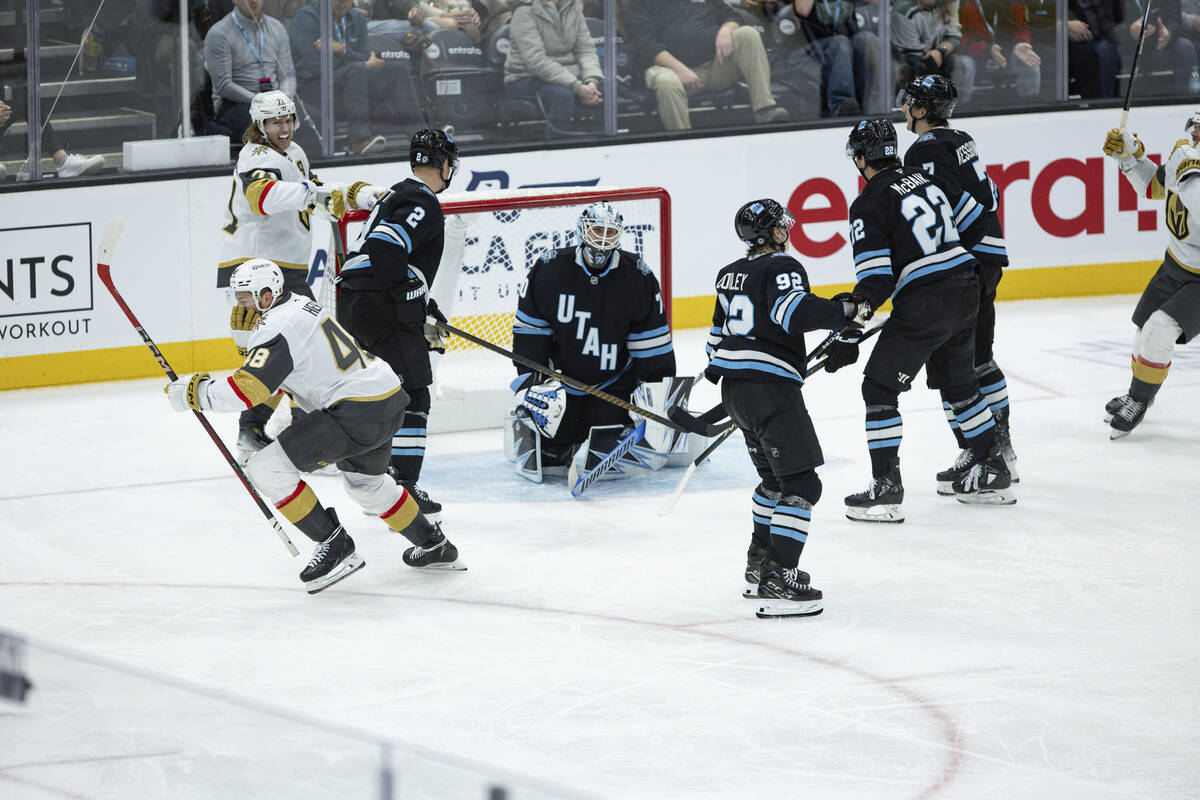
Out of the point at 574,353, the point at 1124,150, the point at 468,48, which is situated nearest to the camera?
the point at 574,353

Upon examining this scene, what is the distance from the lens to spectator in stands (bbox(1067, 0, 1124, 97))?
29.0 feet

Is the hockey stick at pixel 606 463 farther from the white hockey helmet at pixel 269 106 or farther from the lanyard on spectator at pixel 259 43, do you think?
the lanyard on spectator at pixel 259 43

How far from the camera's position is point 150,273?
705 cm

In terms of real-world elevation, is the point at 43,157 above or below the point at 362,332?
above

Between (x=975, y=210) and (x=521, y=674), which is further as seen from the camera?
(x=975, y=210)

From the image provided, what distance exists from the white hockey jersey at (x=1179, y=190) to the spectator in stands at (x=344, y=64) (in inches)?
134

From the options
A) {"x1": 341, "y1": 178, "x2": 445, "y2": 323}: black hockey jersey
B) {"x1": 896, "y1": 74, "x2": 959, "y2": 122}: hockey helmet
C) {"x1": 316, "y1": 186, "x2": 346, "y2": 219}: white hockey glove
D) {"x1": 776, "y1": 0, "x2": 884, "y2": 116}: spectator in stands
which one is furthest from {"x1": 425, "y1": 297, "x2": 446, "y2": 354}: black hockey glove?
{"x1": 776, "y1": 0, "x2": 884, "y2": 116}: spectator in stands

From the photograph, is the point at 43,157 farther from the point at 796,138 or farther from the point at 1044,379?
the point at 1044,379

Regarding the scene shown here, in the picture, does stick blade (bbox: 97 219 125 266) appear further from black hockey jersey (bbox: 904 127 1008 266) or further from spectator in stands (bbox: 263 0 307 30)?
spectator in stands (bbox: 263 0 307 30)

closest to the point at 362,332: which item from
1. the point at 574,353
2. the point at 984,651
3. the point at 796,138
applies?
the point at 574,353

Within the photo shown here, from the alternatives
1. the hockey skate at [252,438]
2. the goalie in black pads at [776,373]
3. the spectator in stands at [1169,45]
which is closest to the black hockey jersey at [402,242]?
the hockey skate at [252,438]

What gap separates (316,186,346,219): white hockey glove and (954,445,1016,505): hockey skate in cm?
216

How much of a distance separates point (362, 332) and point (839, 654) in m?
1.87

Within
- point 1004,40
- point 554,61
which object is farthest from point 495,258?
point 1004,40
